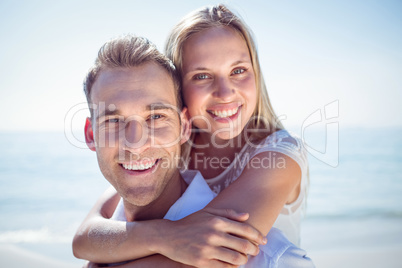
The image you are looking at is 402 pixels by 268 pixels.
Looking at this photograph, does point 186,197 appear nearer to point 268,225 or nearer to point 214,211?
point 214,211

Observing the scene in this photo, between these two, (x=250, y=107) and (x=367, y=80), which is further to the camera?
→ (x=367, y=80)

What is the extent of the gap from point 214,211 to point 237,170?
49.3 inches

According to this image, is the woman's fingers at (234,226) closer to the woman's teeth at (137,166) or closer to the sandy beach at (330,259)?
the woman's teeth at (137,166)

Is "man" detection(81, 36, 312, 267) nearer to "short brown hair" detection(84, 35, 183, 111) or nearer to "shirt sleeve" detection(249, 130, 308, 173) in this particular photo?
"short brown hair" detection(84, 35, 183, 111)

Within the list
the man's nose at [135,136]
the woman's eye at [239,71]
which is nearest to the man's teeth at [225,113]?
the woman's eye at [239,71]

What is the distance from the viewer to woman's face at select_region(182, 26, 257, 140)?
2.98 metres

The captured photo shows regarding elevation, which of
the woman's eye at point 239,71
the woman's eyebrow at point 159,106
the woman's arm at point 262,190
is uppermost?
the woman's eye at point 239,71

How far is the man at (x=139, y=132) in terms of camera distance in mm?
2271

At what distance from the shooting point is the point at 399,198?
11.5 metres

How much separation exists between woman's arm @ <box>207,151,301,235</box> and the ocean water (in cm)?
538

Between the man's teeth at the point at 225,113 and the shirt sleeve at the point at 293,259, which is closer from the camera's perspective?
the shirt sleeve at the point at 293,259

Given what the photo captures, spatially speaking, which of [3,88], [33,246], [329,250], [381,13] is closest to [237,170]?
[329,250]

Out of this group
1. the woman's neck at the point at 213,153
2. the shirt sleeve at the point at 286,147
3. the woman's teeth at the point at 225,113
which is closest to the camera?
the shirt sleeve at the point at 286,147

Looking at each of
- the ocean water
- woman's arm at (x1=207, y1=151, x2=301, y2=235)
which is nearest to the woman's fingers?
woman's arm at (x1=207, y1=151, x2=301, y2=235)
